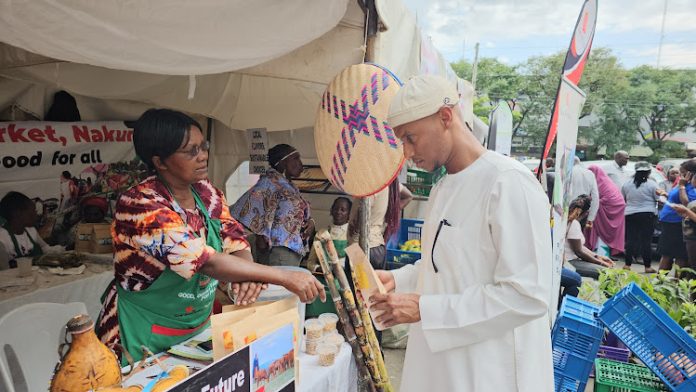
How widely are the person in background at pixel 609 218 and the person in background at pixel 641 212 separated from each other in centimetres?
11

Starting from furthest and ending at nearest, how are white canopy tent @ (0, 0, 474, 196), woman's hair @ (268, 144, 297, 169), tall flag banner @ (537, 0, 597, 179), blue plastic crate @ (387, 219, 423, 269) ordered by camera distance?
blue plastic crate @ (387, 219, 423, 269) → woman's hair @ (268, 144, 297, 169) → tall flag banner @ (537, 0, 597, 179) → white canopy tent @ (0, 0, 474, 196)

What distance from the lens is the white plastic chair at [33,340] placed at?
7.03 feet

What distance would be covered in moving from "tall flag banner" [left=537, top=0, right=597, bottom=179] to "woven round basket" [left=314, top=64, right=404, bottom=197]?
1149mm

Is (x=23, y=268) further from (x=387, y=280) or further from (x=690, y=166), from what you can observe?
(x=690, y=166)

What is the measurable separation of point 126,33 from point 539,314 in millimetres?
2063

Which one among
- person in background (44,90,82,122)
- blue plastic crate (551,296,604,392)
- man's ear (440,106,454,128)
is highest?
person in background (44,90,82,122)

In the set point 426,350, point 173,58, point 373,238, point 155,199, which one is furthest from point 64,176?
point 426,350

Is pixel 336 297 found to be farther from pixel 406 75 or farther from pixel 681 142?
pixel 681 142

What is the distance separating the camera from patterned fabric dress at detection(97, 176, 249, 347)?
1580mm

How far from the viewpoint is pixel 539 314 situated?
4.74ft

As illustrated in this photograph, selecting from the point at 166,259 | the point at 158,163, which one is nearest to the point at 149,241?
the point at 166,259

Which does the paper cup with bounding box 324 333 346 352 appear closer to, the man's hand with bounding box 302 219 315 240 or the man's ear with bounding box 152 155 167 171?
the man's ear with bounding box 152 155 167 171

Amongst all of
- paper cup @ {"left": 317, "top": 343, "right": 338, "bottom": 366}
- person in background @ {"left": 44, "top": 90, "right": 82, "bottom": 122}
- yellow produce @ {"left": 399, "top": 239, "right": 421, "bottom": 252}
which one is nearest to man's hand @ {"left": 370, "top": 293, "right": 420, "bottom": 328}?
paper cup @ {"left": 317, "top": 343, "right": 338, "bottom": 366}

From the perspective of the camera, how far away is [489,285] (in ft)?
4.89
